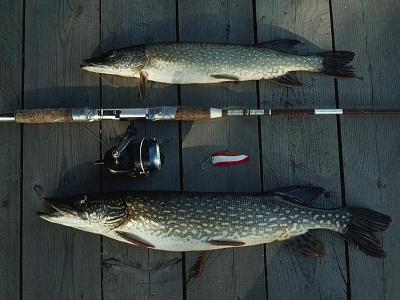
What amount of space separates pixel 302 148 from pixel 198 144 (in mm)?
593

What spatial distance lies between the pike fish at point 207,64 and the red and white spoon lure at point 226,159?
437 millimetres

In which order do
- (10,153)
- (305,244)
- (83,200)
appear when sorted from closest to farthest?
(83,200), (305,244), (10,153)

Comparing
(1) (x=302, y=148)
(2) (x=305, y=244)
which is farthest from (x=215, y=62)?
(2) (x=305, y=244)

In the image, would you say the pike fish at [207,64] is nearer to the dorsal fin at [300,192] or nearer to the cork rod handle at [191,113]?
the cork rod handle at [191,113]

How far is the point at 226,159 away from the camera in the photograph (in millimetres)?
2299

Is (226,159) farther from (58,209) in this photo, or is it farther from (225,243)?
(58,209)

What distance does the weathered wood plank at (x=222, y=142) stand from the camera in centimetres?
223

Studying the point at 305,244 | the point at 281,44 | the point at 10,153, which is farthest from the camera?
the point at 281,44

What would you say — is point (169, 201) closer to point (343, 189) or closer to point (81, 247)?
point (81, 247)

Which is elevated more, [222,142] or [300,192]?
[222,142]

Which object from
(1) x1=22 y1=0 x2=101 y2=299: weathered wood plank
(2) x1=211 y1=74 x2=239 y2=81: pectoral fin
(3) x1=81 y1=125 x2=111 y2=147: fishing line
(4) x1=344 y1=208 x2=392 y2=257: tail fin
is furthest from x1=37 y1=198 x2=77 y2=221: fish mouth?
(4) x1=344 y1=208 x2=392 y2=257: tail fin

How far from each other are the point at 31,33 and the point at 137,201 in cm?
122

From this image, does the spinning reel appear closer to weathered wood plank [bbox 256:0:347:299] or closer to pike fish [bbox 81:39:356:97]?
pike fish [bbox 81:39:356:97]

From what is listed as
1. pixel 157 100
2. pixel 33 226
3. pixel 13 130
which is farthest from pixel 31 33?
pixel 33 226
